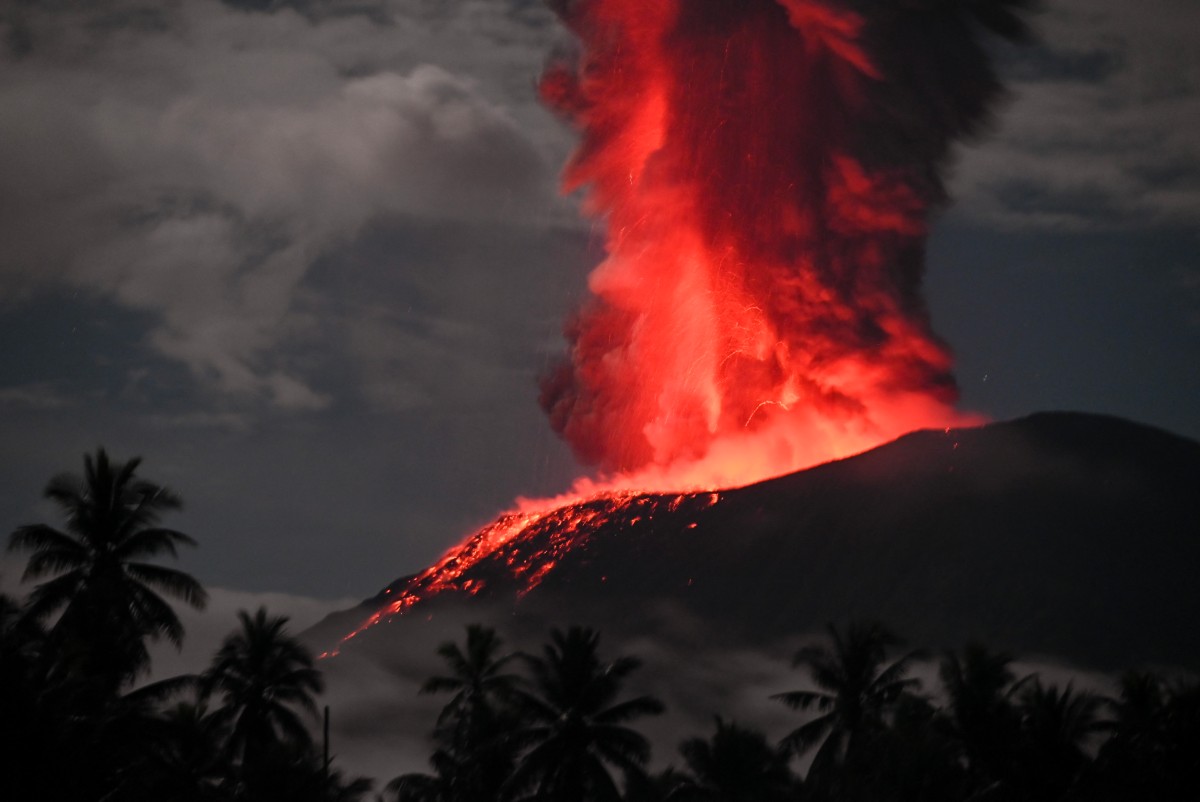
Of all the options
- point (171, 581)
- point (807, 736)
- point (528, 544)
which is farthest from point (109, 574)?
point (528, 544)

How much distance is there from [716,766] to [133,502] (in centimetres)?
1835

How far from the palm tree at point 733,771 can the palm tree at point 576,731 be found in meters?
1.97

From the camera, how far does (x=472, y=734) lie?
47.7 metres

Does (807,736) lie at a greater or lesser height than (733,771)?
greater

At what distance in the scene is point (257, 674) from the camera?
4488cm

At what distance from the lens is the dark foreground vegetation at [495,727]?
31281mm

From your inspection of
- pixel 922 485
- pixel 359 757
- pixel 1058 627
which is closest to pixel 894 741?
pixel 1058 627

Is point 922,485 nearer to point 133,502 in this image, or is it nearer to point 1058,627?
point 1058,627

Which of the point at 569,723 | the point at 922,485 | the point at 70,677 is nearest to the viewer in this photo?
the point at 70,677

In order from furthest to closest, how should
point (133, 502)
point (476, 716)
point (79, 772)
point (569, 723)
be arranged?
point (476, 716), point (569, 723), point (133, 502), point (79, 772)

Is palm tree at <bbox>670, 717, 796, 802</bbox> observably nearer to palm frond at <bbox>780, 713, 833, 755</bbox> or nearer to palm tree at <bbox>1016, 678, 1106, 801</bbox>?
palm frond at <bbox>780, 713, 833, 755</bbox>

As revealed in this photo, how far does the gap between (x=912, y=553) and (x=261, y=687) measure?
70604 millimetres

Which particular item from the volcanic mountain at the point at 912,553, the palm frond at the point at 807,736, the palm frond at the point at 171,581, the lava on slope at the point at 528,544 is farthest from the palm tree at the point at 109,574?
the lava on slope at the point at 528,544

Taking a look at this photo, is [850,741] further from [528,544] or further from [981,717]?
[528,544]
